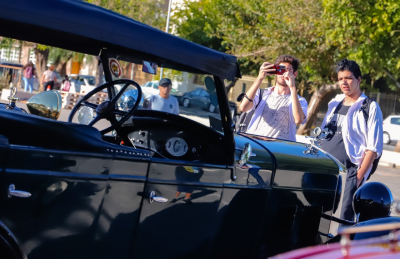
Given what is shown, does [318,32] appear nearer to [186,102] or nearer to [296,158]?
[296,158]

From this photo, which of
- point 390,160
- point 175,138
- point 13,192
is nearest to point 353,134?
point 175,138

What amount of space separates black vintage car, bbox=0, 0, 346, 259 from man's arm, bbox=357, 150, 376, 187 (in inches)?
25.6

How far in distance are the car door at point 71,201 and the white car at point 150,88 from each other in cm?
100

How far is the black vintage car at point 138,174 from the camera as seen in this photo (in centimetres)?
225

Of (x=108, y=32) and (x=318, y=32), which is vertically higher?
(x=318, y=32)

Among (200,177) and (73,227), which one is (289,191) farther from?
(73,227)

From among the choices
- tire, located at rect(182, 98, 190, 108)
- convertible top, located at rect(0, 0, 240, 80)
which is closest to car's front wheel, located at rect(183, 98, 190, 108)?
tire, located at rect(182, 98, 190, 108)

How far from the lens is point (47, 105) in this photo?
3.52 meters

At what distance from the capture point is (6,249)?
2.20m

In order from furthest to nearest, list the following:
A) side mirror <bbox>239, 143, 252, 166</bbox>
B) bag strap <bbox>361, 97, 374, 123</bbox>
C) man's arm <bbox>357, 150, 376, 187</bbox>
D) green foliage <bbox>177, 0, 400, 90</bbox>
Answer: green foliage <bbox>177, 0, 400, 90</bbox>, bag strap <bbox>361, 97, 374, 123</bbox>, man's arm <bbox>357, 150, 376, 187</bbox>, side mirror <bbox>239, 143, 252, 166</bbox>

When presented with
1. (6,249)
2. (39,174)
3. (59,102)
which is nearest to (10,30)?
(59,102)

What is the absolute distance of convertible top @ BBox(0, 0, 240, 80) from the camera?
2.16m

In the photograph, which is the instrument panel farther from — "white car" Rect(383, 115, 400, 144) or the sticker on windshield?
"white car" Rect(383, 115, 400, 144)

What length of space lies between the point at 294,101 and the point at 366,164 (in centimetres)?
83
